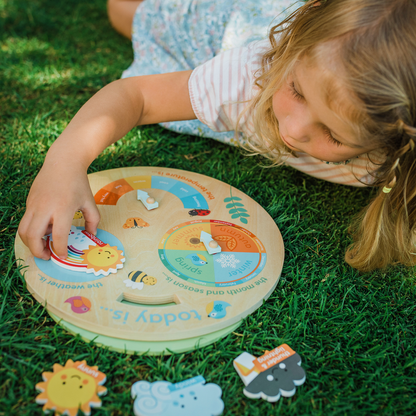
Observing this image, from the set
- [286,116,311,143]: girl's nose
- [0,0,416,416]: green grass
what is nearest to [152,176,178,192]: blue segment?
[0,0,416,416]: green grass

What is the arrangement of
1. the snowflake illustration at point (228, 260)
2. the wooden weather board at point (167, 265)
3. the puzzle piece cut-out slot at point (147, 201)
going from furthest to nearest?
the puzzle piece cut-out slot at point (147, 201) < the snowflake illustration at point (228, 260) < the wooden weather board at point (167, 265)

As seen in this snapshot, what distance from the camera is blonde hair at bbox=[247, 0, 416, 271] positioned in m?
0.68

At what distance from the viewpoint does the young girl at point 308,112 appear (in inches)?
27.1

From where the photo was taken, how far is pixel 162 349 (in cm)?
69

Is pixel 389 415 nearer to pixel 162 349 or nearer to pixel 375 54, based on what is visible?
pixel 162 349

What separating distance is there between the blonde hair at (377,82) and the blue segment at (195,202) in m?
0.27

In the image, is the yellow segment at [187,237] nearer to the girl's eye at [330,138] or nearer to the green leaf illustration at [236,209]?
the green leaf illustration at [236,209]

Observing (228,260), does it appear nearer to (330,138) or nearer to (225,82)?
(330,138)

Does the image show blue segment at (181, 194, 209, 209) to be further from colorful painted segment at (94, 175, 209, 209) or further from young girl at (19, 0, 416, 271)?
young girl at (19, 0, 416, 271)

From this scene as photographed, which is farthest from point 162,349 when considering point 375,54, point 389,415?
point 375,54

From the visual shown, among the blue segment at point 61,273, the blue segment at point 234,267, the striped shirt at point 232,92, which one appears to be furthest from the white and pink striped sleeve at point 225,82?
the blue segment at point 61,273

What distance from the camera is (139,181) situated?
1.01 m

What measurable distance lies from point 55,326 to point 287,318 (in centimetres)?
42

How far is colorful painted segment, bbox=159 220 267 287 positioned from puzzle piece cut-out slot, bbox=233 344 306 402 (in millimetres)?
153
